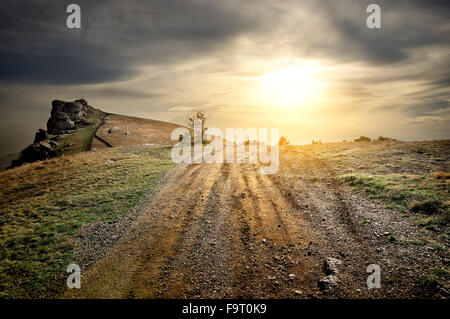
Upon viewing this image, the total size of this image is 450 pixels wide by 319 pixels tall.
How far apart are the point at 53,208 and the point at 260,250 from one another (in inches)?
625

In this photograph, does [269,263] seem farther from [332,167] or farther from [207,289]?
[332,167]

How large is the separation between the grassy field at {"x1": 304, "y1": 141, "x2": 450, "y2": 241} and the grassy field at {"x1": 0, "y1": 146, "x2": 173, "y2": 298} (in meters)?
16.2

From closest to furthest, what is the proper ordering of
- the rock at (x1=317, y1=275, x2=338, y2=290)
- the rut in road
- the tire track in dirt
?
the rock at (x1=317, y1=275, x2=338, y2=290) → the rut in road → the tire track in dirt

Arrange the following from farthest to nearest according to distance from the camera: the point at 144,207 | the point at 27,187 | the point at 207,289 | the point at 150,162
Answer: the point at 150,162 < the point at 27,187 < the point at 144,207 < the point at 207,289

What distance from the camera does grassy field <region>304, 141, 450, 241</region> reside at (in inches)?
411

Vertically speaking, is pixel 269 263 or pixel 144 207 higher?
pixel 144 207

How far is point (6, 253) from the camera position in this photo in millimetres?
10664

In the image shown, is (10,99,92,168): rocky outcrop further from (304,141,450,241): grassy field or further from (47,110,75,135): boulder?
(304,141,450,241): grassy field

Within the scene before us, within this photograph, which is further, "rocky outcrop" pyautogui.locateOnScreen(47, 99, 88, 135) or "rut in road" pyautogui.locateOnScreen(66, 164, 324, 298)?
"rocky outcrop" pyautogui.locateOnScreen(47, 99, 88, 135)

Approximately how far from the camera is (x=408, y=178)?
47.0ft

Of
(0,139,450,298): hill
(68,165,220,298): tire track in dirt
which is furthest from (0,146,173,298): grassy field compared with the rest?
(68,165,220,298): tire track in dirt

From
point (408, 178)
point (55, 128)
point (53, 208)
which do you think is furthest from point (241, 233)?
point (55, 128)
